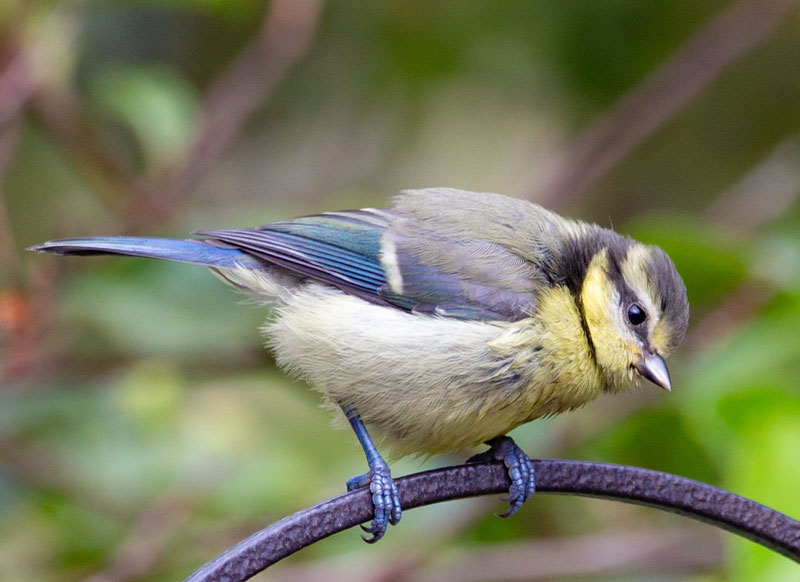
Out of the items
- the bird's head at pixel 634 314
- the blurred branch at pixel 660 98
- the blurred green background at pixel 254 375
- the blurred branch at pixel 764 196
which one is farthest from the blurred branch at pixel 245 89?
the blurred branch at pixel 764 196

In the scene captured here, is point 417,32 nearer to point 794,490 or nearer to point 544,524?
point 544,524

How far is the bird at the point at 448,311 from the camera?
1.72m

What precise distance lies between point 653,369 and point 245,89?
1.43 meters

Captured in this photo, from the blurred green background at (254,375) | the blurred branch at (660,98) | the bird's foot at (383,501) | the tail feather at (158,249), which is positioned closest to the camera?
the bird's foot at (383,501)

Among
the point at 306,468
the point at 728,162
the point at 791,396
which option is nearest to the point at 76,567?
the point at 306,468

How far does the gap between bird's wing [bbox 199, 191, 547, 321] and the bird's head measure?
12cm

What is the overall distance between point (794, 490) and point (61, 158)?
277 centimetres

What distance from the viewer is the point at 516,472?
65.6 inches

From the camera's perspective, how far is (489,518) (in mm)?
2719

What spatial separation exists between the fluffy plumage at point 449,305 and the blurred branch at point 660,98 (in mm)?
852

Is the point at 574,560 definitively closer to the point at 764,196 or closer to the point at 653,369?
the point at 653,369

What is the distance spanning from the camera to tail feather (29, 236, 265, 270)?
1685 millimetres

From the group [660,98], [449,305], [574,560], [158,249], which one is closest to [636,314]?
[449,305]

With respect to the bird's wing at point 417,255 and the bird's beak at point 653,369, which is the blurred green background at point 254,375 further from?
the bird's wing at point 417,255
